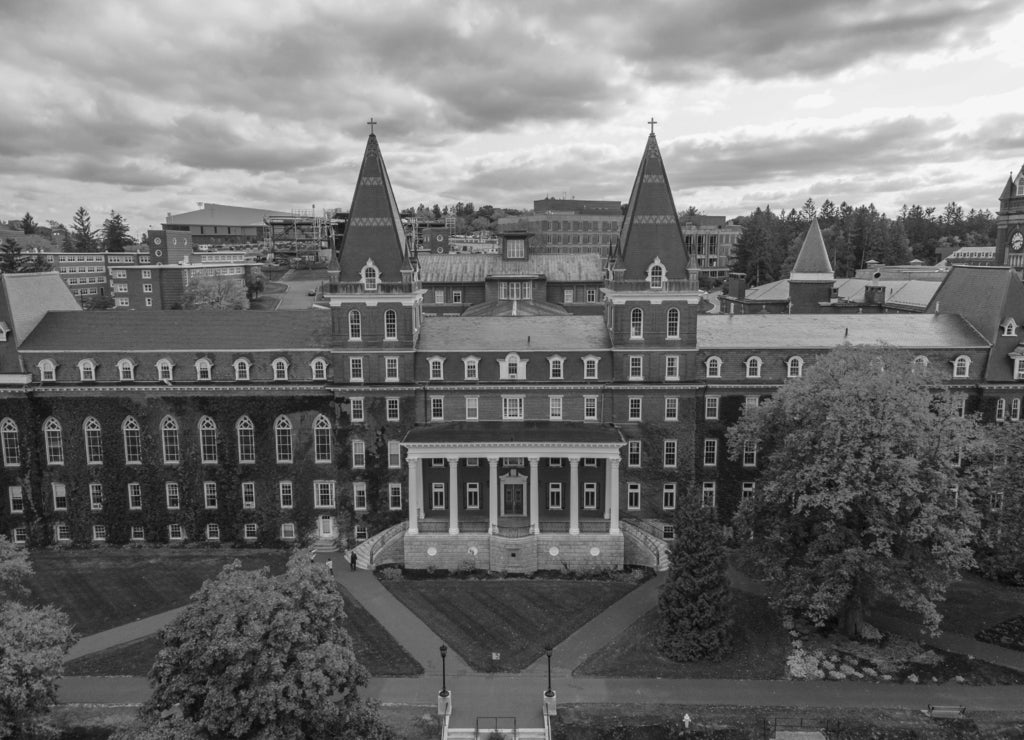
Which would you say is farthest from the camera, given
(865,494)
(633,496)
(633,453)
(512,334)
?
(512,334)

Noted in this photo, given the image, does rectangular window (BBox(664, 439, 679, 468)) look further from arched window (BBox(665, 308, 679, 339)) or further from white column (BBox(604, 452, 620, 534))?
arched window (BBox(665, 308, 679, 339))

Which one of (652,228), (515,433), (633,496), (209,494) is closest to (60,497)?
(209,494)

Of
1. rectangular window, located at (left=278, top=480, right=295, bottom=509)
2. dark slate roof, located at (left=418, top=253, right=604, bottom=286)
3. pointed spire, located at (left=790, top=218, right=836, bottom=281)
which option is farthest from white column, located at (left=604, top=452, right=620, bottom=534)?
pointed spire, located at (left=790, top=218, right=836, bottom=281)

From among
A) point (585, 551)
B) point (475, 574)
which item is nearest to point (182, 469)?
point (475, 574)

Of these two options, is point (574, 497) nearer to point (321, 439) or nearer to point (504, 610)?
point (504, 610)

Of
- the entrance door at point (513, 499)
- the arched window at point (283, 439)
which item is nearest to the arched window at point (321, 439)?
the arched window at point (283, 439)

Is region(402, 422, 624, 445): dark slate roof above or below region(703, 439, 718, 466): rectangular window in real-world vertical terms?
above

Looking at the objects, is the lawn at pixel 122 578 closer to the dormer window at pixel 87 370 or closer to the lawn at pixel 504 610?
the lawn at pixel 504 610
